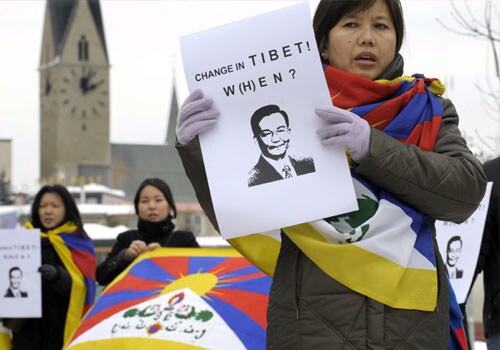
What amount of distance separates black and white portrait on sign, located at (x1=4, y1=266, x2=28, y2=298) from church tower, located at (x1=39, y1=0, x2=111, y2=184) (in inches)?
3873

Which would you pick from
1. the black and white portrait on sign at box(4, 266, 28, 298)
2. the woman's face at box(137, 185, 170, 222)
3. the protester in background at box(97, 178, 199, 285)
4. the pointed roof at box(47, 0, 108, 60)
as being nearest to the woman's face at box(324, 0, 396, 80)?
the protester in background at box(97, 178, 199, 285)

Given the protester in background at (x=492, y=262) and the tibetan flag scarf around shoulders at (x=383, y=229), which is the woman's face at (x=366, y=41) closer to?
the tibetan flag scarf around shoulders at (x=383, y=229)

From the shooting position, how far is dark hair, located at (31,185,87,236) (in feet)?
19.9

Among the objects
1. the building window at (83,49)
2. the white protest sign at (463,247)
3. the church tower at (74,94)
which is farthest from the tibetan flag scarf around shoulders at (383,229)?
the building window at (83,49)

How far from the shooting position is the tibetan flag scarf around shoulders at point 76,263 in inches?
229

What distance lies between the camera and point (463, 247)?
450cm

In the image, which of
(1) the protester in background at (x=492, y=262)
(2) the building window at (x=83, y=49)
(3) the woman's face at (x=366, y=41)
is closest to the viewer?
(3) the woman's face at (x=366, y=41)

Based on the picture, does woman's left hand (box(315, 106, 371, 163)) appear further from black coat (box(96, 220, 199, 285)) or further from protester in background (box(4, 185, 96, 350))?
protester in background (box(4, 185, 96, 350))

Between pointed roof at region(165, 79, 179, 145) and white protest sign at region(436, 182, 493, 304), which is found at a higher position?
pointed roof at region(165, 79, 179, 145)

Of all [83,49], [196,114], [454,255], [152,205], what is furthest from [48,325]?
[83,49]

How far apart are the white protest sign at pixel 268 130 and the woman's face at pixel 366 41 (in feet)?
0.53

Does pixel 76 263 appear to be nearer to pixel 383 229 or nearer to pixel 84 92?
pixel 383 229

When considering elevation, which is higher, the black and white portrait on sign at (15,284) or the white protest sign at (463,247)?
the black and white portrait on sign at (15,284)

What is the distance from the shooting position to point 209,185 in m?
2.31
